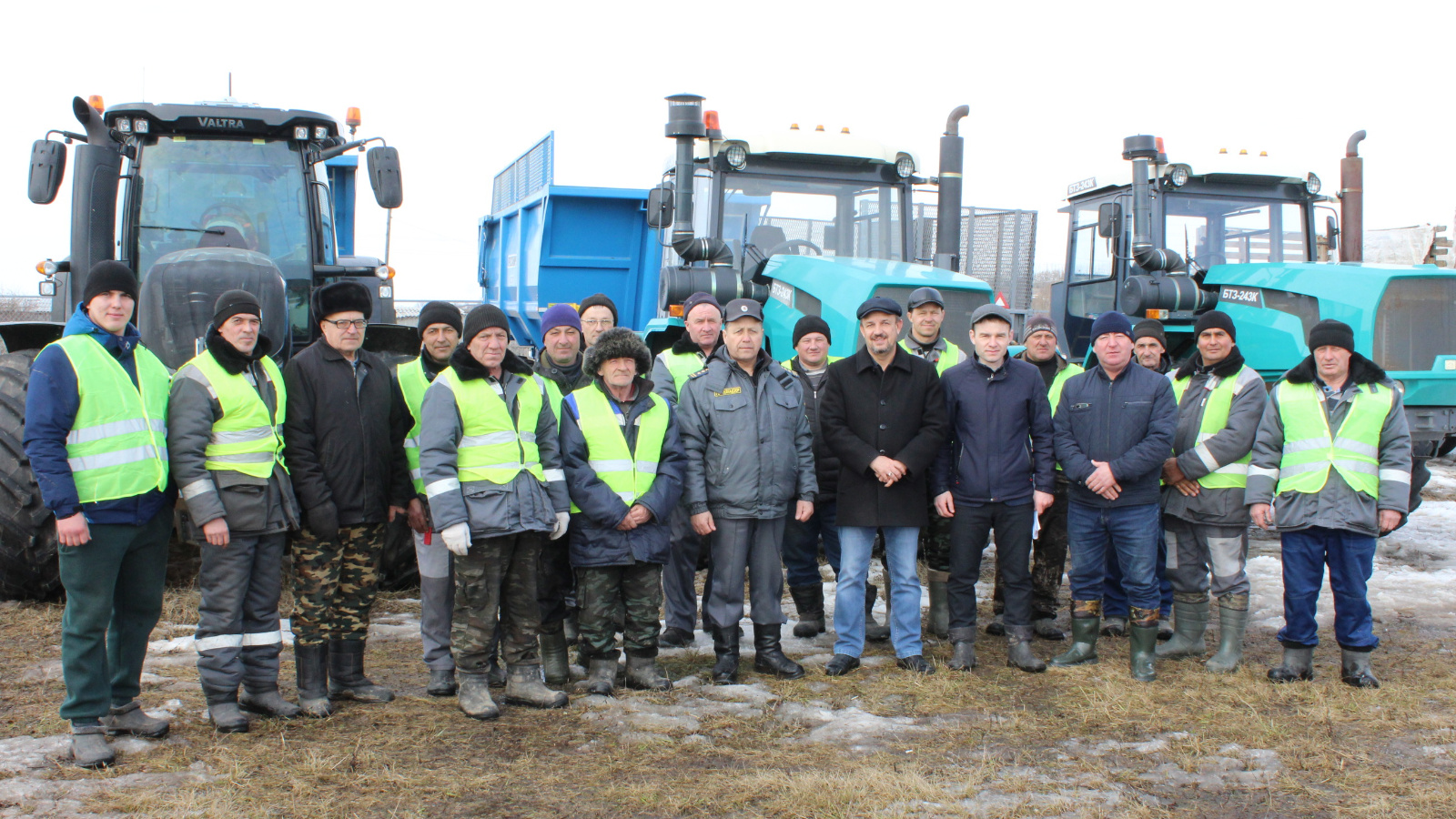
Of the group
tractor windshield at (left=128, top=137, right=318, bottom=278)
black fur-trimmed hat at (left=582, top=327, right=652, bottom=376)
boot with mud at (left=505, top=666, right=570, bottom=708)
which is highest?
tractor windshield at (left=128, top=137, right=318, bottom=278)

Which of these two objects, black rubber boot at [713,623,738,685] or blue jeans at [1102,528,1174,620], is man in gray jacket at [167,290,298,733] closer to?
black rubber boot at [713,623,738,685]

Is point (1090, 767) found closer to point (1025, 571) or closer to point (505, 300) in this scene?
point (1025, 571)

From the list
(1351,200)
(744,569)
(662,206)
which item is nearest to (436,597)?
(744,569)

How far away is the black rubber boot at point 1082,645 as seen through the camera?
16.7 feet

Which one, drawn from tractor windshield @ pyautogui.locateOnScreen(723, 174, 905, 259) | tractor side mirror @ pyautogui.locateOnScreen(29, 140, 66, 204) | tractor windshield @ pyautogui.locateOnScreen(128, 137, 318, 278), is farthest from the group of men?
tractor side mirror @ pyautogui.locateOnScreen(29, 140, 66, 204)

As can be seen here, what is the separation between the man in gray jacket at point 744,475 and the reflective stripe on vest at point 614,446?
0.23 meters

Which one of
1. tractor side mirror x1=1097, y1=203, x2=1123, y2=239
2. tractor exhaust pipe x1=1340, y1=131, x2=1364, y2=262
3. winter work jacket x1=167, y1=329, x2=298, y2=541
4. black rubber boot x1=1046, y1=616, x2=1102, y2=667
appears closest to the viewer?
winter work jacket x1=167, y1=329, x2=298, y2=541

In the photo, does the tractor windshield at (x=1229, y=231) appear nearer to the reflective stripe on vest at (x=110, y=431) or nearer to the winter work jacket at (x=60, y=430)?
the reflective stripe on vest at (x=110, y=431)

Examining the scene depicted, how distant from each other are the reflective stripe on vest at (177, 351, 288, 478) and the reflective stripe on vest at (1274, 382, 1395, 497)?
4.36 metres

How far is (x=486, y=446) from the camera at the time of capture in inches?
167

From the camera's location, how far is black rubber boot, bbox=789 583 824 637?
559 centimetres

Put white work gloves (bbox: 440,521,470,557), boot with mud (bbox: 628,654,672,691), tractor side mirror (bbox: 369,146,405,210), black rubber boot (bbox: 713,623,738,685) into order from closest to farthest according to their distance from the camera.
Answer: white work gloves (bbox: 440,521,470,557)
boot with mud (bbox: 628,654,672,691)
black rubber boot (bbox: 713,623,738,685)
tractor side mirror (bbox: 369,146,405,210)

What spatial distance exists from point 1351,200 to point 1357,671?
543cm

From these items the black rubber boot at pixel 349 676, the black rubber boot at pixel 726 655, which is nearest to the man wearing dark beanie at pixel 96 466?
the black rubber boot at pixel 349 676
